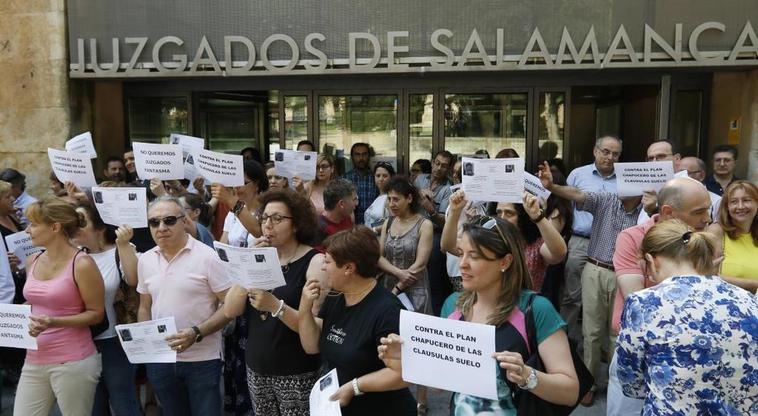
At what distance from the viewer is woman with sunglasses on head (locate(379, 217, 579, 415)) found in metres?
2.23

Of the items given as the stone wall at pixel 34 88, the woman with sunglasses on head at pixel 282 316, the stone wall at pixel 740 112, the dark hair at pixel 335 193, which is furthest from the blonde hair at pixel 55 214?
the stone wall at pixel 740 112

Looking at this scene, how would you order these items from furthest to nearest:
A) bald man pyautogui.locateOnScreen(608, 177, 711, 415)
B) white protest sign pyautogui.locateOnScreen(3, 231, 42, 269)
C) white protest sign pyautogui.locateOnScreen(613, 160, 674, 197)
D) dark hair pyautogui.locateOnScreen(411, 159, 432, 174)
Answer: dark hair pyautogui.locateOnScreen(411, 159, 432, 174)
white protest sign pyautogui.locateOnScreen(3, 231, 42, 269)
white protest sign pyautogui.locateOnScreen(613, 160, 674, 197)
bald man pyautogui.locateOnScreen(608, 177, 711, 415)

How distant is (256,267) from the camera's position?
120 inches

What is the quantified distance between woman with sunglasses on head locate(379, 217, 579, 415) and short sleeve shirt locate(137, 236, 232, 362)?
150 cm

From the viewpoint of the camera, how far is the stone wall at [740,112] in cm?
738

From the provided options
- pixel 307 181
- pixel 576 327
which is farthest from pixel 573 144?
pixel 307 181

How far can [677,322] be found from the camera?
7.50ft

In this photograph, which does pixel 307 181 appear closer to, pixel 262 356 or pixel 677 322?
pixel 262 356

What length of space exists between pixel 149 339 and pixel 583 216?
4072 mm

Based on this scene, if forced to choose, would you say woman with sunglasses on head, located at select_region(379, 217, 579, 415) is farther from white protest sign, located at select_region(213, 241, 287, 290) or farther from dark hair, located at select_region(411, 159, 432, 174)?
dark hair, located at select_region(411, 159, 432, 174)

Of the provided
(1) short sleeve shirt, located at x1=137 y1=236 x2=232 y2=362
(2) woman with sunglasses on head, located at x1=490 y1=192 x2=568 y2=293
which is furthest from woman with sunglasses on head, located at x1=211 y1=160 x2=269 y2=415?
(2) woman with sunglasses on head, located at x1=490 y1=192 x2=568 y2=293

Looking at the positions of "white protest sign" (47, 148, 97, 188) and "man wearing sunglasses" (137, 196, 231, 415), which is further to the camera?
"white protest sign" (47, 148, 97, 188)

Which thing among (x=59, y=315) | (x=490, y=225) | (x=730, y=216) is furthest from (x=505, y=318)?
(x=59, y=315)

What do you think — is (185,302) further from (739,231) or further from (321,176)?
(739,231)
